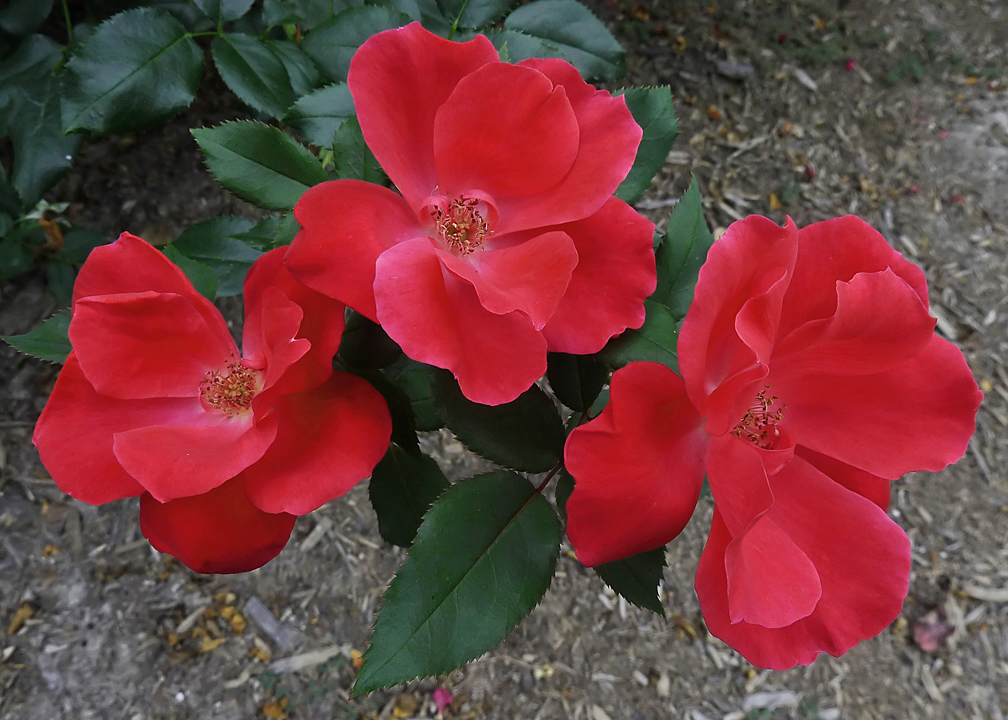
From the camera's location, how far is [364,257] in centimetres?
49

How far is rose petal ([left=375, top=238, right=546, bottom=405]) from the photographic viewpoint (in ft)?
1.46

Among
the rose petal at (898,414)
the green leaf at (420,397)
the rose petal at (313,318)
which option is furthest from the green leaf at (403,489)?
the rose petal at (898,414)

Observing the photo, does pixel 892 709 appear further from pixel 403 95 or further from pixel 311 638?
pixel 403 95

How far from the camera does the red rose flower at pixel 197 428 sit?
470mm

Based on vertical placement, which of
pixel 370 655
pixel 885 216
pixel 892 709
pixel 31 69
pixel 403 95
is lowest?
pixel 892 709

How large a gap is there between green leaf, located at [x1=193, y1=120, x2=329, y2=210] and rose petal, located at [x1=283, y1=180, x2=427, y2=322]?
0.23 meters

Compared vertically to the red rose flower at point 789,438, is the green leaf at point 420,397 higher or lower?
lower

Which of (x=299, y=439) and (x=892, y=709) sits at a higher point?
(x=299, y=439)

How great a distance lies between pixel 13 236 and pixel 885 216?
2057mm

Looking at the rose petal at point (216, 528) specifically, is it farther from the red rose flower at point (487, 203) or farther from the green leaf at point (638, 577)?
the green leaf at point (638, 577)

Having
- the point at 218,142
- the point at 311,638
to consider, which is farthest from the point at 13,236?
the point at 311,638

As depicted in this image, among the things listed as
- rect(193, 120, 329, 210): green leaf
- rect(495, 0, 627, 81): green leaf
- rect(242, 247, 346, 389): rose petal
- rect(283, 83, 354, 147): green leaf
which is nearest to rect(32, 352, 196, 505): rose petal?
rect(242, 247, 346, 389): rose petal

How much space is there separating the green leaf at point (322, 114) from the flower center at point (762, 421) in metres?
0.51

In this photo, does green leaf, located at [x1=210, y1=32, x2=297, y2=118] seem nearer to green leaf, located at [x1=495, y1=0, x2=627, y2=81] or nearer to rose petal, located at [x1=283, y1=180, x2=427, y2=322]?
green leaf, located at [x1=495, y1=0, x2=627, y2=81]
